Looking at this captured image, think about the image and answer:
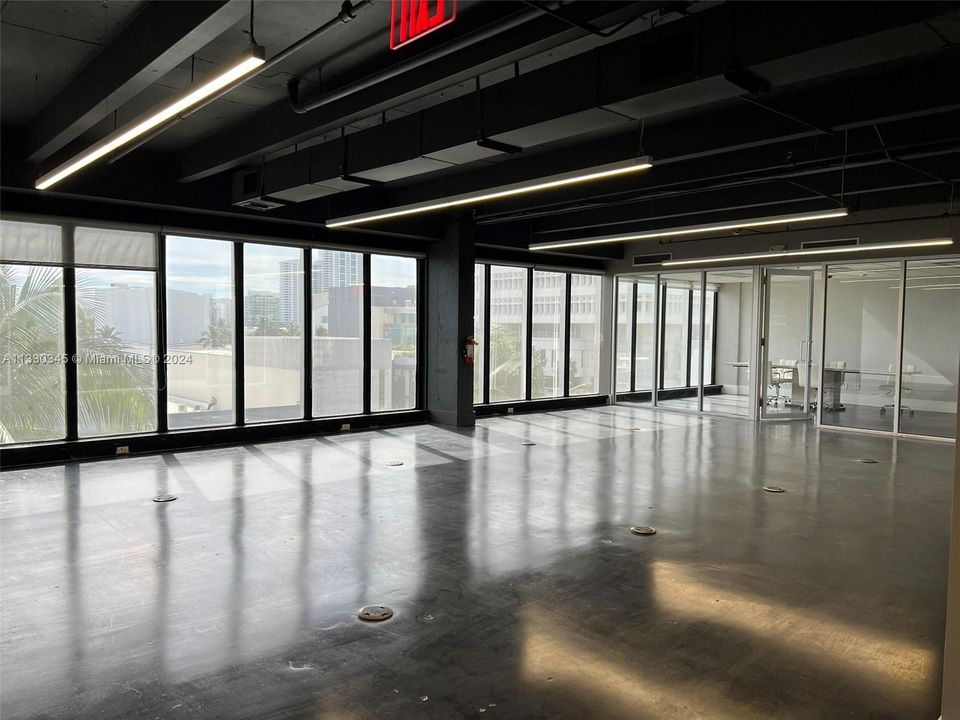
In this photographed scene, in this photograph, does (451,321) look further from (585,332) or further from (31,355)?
(31,355)

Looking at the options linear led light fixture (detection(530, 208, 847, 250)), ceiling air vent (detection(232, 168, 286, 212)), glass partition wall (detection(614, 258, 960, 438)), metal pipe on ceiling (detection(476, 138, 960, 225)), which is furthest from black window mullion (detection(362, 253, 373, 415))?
glass partition wall (detection(614, 258, 960, 438))

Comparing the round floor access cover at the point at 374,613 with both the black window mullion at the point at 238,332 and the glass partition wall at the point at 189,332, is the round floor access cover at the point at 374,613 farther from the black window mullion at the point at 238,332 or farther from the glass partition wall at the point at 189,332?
the black window mullion at the point at 238,332

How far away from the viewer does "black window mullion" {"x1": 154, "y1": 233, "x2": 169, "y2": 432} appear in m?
8.07

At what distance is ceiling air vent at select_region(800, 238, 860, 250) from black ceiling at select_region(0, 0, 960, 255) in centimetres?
171

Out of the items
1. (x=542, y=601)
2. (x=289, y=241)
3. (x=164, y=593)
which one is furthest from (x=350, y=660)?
(x=289, y=241)

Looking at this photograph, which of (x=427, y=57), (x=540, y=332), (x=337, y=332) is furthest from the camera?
(x=540, y=332)

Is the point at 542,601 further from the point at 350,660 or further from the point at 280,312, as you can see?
the point at 280,312

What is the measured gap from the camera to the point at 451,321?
409 inches

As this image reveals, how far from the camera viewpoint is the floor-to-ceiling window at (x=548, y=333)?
496 inches

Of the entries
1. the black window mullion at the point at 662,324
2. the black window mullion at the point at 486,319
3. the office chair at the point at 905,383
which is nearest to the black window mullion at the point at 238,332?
the black window mullion at the point at 486,319

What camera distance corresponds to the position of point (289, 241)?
9133mm

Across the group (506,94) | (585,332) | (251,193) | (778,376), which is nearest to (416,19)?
(506,94)

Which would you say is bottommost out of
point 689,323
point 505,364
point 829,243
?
point 505,364

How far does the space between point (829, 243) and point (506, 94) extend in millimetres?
7612
